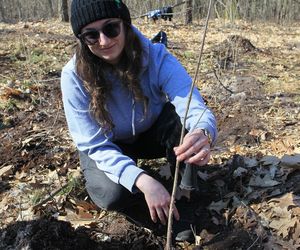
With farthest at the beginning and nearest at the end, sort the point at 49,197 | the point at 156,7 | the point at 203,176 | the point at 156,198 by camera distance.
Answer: the point at 156,7
the point at 203,176
the point at 49,197
the point at 156,198

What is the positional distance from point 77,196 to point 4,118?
1829 mm

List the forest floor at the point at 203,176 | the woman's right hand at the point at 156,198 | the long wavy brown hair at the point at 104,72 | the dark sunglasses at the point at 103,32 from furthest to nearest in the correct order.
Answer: the forest floor at the point at 203,176 → the long wavy brown hair at the point at 104,72 → the dark sunglasses at the point at 103,32 → the woman's right hand at the point at 156,198

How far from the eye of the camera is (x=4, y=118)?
4156 millimetres

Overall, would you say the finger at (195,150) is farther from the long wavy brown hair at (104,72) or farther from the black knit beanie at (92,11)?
the black knit beanie at (92,11)

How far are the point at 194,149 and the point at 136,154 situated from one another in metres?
0.99

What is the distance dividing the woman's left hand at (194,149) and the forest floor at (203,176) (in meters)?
0.64

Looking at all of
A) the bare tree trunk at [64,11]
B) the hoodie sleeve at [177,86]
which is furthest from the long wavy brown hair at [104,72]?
the bare tree trunk at [64,11]

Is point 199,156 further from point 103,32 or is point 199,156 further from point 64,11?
point 64,11

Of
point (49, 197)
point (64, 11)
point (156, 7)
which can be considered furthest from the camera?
point (156, 7)

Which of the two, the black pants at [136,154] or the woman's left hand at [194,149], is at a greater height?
the woman's left hand at [194,149]

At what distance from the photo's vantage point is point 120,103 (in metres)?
2.31

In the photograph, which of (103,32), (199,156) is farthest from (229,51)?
(199,156)

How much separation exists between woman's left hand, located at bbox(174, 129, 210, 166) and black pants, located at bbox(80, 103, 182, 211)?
0.50 metres

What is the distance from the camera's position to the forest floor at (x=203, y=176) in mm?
2236
